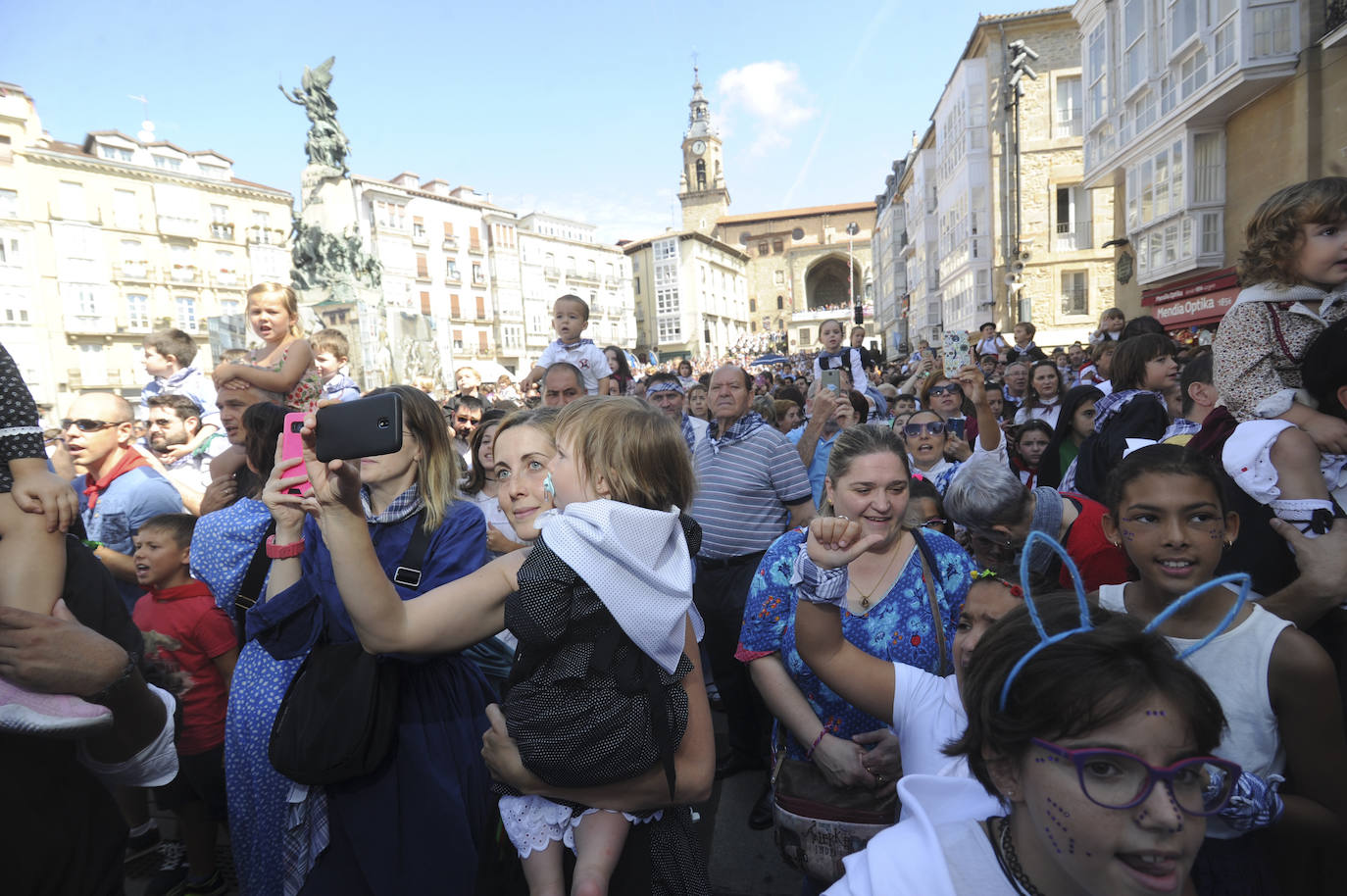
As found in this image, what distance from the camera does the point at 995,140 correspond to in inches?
1121

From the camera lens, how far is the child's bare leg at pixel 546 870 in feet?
6.07

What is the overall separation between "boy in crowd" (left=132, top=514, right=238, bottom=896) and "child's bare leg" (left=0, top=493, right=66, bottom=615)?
5.39ft

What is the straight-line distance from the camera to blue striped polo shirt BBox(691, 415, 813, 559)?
4.31 meters

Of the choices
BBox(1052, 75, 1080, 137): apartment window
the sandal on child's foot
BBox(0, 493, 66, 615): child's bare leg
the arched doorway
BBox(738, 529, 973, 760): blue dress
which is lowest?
BBox(738, 529, 973, 760): blue dress

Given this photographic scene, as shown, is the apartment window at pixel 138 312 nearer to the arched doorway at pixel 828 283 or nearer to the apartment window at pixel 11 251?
the apartment window at pixel 11 251

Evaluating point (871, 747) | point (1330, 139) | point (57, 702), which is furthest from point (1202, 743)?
point (1330, 139)

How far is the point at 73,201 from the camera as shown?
4169cm

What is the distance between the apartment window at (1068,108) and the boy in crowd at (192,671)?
31.8m

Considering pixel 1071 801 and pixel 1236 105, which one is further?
pixel 1236 105

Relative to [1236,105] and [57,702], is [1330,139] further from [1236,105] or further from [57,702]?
[57,702]

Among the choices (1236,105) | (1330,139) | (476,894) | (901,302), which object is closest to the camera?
(476,894)

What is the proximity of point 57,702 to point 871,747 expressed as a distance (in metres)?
2.20

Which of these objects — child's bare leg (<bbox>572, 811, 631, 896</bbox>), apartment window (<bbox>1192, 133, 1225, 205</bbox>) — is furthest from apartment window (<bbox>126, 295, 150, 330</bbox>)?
child's bare leg (<bbox>572, 811, 631, 896</bbox>)

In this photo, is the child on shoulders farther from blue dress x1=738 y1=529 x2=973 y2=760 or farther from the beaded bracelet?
the beaded bracelet
